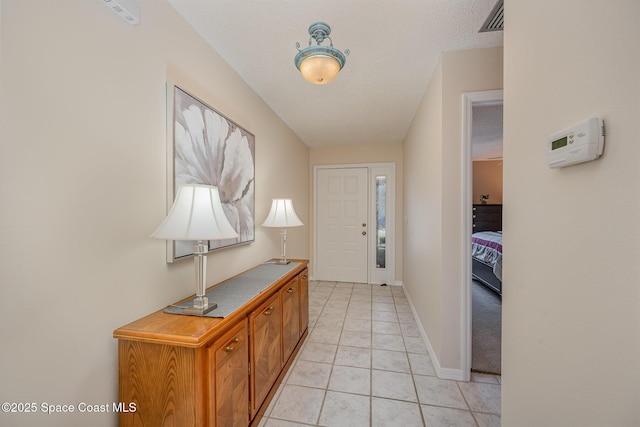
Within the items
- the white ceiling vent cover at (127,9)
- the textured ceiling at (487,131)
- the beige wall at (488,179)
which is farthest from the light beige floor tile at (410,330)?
the beige wall at (488,179)

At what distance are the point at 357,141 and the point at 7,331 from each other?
4.20 metres

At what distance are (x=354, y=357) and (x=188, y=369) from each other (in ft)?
5.22

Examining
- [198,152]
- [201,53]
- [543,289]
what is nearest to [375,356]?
[543,289]

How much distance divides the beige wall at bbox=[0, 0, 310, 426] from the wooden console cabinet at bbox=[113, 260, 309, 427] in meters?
0.12

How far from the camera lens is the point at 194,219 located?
1143 millimetres

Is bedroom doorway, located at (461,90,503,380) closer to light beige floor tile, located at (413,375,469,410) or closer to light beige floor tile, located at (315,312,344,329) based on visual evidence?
light beige floor tile, located at (413,375,469,410)

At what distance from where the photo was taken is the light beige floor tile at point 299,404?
1.57 m

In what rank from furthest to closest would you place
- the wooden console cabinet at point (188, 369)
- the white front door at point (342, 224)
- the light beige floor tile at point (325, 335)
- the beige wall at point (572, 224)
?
the white front door at point (342, 224)
the light beige floor tile at point (325, 335)
the wooden console cabinet at point (188, 369)
the beige wall at point (572, 224)

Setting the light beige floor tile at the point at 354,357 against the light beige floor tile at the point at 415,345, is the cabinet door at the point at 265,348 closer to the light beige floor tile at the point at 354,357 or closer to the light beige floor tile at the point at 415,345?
the light beige floor tile at the point at 354,357

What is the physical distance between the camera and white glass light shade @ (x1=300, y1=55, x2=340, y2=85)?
1461 millimetres

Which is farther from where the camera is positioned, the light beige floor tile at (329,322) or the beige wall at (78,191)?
the light beige floor tile at (329,322)

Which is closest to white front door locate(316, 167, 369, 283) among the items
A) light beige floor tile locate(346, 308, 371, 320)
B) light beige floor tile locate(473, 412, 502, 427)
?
light beige floor tile locate(346, 308, 371, 320)

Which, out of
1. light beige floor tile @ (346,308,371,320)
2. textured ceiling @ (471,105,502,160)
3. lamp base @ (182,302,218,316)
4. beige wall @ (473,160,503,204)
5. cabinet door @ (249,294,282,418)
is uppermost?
textured ceiling @ (471,105,502,160)

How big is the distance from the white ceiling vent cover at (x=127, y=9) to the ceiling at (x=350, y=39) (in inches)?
14.0
